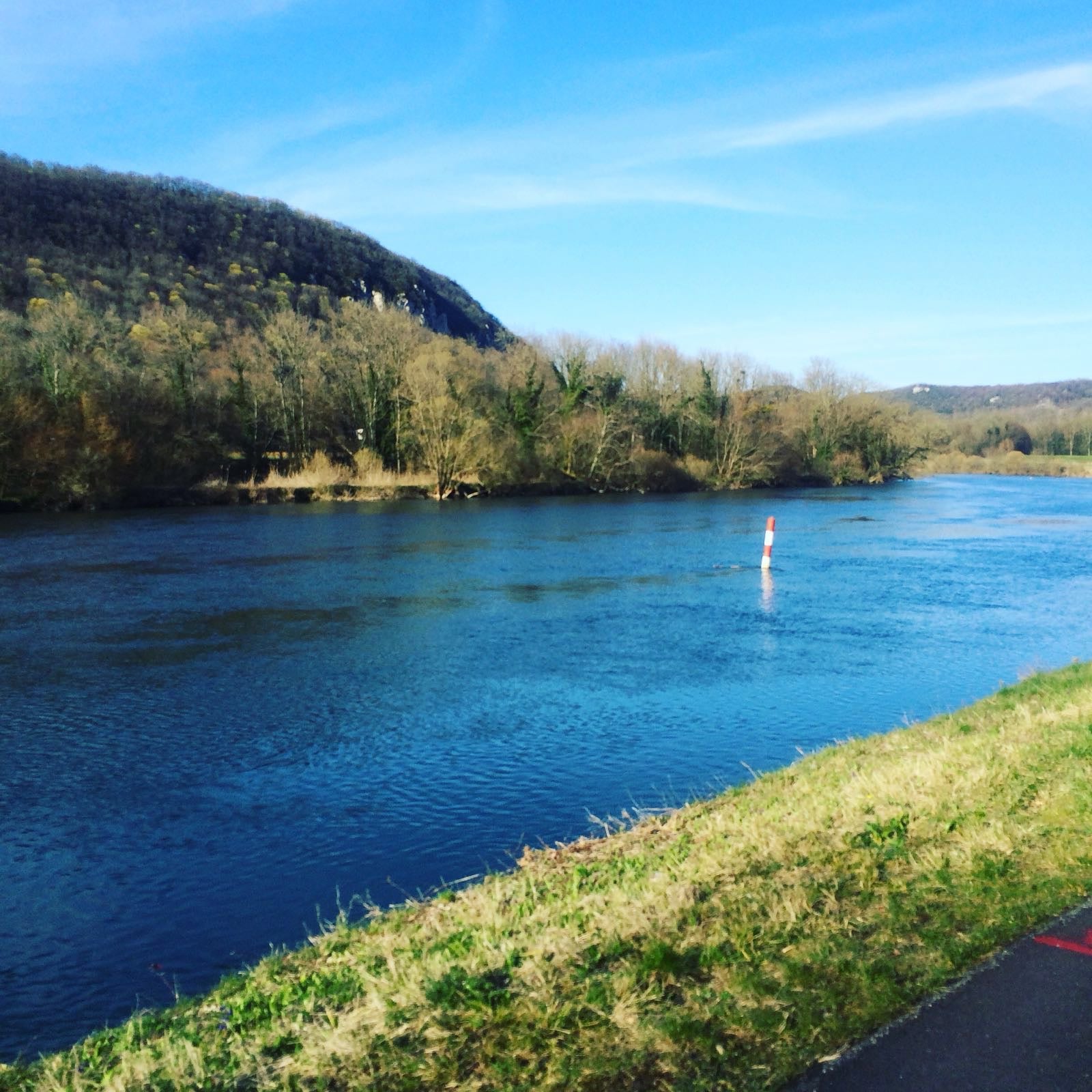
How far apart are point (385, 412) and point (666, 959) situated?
6109cm

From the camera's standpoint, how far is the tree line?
5038cm

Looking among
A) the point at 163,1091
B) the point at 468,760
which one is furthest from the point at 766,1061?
the point at 468,760

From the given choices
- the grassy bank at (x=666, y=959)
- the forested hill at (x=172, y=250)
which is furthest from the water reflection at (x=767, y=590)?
the forested hill at (x=172, y=250)

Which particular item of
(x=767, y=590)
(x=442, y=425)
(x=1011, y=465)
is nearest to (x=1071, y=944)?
(x=767, y=590)

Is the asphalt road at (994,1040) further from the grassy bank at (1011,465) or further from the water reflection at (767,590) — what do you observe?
the grassy bank at (1011,465)

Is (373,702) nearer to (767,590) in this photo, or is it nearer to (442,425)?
(767,590)

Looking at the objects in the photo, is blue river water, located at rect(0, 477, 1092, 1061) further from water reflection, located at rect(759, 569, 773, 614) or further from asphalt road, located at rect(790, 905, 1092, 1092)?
asphalt road, located at rect(790, 905, 1092, 1092)

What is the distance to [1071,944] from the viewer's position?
4480 mm

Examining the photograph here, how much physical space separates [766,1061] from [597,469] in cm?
6533

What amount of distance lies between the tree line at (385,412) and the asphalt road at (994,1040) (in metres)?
50.4

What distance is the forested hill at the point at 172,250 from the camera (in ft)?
305

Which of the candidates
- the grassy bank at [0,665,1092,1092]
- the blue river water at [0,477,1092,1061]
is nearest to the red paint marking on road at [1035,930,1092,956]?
the grassy bank at [0,665,1092,1092]

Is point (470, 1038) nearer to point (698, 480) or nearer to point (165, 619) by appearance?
point (165, 619)

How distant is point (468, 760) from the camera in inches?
461
